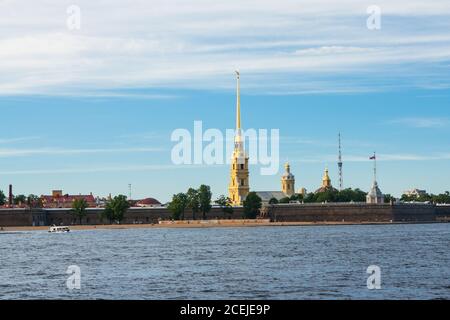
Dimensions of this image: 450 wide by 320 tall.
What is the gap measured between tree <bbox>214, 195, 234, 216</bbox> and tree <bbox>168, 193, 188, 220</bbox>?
684 centimetres

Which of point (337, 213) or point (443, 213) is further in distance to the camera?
point (443, 213)

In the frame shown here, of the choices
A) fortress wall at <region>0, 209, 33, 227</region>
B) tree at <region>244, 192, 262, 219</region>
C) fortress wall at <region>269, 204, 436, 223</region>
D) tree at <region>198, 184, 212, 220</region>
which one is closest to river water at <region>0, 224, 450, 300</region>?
fortress wall at <region>0, 209, 33, 227</region>

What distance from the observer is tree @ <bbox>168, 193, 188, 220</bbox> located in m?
151

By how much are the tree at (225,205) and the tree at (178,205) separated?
269 inches

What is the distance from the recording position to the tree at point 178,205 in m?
151

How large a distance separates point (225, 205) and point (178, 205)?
10.3 metres

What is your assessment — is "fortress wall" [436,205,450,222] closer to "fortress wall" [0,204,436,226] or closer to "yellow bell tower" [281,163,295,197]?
"fortress wall" [0,204,436,226]

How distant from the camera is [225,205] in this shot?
15800cm

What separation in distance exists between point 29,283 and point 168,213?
122579mm

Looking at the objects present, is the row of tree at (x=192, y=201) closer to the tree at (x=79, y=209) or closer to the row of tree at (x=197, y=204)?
the row of tree at (x=197, y=204)

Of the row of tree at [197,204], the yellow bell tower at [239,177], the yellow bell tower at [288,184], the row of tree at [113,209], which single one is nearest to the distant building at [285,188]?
the yellow bell tower at [288,184]

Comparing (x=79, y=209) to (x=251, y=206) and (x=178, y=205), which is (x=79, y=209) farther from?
(x=251, y=206)

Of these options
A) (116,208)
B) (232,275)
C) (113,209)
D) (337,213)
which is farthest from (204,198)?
(232,275)
